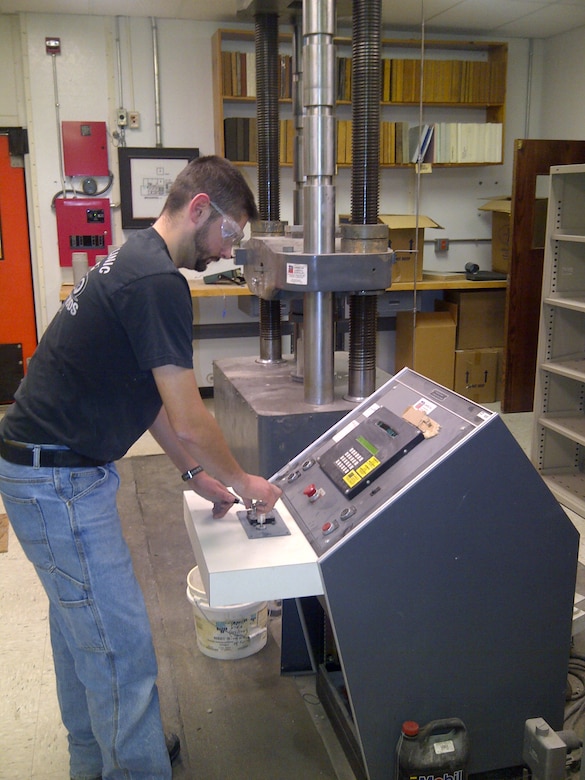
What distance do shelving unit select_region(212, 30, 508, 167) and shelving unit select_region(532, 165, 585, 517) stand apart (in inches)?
65.1

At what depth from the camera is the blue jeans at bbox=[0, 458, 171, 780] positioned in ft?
4.62

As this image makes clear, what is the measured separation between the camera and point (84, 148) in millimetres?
4676

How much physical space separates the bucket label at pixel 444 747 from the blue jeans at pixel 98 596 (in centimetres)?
57

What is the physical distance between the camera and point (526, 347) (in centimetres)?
477

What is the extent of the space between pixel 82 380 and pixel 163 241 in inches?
12.3

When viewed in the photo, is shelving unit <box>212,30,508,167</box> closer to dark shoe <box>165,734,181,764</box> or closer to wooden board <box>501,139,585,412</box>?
wooden board <box>501,139,585,412</box>

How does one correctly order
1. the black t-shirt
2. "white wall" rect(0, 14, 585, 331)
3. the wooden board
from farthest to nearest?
"white wall" rect(0, 14, 585, 331) < the wooden board < the black t-shirt

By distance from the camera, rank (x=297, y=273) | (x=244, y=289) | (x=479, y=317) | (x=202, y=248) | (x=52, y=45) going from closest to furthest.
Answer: (x=202, y=248), (x=297, y=273), (x=244, y=289), (x=52, y=45), (x=479, y=317)

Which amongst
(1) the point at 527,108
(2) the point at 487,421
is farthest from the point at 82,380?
(1) the point at 527,108

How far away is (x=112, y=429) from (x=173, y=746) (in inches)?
34.9

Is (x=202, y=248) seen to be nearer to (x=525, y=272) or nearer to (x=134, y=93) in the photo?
(x=525, y=272)

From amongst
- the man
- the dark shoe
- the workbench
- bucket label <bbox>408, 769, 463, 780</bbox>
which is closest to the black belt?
the man

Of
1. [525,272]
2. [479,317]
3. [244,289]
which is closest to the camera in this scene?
[244,289]

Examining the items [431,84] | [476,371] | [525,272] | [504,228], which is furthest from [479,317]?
[431,84]
